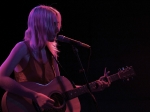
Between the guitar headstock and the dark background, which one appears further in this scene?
the dark background

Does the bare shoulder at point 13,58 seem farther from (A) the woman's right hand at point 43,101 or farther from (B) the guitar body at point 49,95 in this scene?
(A) the woman's right hand at point 43,101

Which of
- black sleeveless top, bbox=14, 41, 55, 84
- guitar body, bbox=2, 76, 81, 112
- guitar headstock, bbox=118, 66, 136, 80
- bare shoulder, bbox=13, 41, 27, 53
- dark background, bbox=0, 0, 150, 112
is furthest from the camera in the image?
dark background, bbox=0, 0, 150, 112

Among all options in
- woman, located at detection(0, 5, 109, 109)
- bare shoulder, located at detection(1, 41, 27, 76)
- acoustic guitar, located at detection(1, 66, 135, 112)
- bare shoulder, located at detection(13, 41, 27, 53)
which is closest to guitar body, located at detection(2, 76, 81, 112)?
acoustic guitar, located at detection(1, 66, 135, 112)

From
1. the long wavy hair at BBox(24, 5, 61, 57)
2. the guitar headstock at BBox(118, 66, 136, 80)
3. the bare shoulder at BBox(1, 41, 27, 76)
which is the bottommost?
the guitar headstock at BBox(118, 66, 136, 80)

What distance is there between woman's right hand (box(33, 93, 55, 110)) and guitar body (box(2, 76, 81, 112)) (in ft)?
0.26

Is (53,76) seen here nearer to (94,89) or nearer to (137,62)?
(94,89)

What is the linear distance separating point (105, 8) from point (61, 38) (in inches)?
99.7

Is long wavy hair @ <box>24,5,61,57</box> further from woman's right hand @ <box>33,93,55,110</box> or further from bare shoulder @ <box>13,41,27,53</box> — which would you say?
woman's right hand @ <box>33,93,55,110</box>

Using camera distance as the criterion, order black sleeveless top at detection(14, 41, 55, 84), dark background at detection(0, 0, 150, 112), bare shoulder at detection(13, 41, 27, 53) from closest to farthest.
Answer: bare shoulder at detection(13, 41, 27, 53), black sleeveless top at detection(14, 41, 55, 84), dark background at detection(0, 0, 150, 112)

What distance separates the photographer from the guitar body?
2486mm

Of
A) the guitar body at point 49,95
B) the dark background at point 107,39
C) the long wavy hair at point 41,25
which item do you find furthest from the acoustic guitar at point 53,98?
the dark background at point 107,39

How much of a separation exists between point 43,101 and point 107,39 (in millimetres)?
2671

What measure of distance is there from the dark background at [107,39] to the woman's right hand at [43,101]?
2.40 meters

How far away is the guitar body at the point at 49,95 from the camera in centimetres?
249
